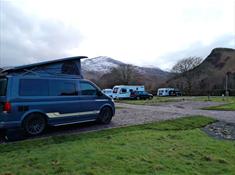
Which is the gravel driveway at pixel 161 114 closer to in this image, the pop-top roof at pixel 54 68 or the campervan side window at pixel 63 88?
the campervan side window at pixel 63 88

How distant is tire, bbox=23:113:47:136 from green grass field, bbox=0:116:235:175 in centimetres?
71

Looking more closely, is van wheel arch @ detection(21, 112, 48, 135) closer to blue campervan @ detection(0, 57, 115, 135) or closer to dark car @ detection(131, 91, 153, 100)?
blue campervan @ detection(0, 57, 115, 135)

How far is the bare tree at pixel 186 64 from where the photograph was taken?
59.5 m

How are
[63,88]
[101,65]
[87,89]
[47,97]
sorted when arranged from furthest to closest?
1. [101,65]
2. [87,89]
3. [63,88]
4. [47,97]

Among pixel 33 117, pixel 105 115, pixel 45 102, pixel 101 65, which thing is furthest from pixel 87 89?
pixel 101 65

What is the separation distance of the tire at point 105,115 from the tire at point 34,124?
8.23ft

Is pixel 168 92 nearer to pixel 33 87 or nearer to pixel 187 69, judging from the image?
pixel 187 69

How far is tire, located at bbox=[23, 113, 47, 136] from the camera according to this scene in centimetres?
724

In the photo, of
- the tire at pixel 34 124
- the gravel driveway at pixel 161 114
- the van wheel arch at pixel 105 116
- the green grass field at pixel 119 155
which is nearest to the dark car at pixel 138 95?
the gravel driveway at pixel 161 114

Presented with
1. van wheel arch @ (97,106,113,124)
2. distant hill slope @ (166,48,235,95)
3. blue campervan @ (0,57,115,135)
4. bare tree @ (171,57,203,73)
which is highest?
bare tree @ (171,57,203,73)

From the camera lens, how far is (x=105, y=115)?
9.70 m

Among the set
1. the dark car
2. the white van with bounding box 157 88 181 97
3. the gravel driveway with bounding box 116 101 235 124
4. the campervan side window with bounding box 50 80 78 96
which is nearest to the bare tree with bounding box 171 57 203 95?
the white van with bounding box 157 88 181 97

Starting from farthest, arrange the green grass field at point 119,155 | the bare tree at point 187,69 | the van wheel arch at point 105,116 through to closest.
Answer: the bare tree at point 187,69 < the van wheel arch at point 105,116 < the green grass field at point 119,155

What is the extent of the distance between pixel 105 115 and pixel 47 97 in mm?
2790
